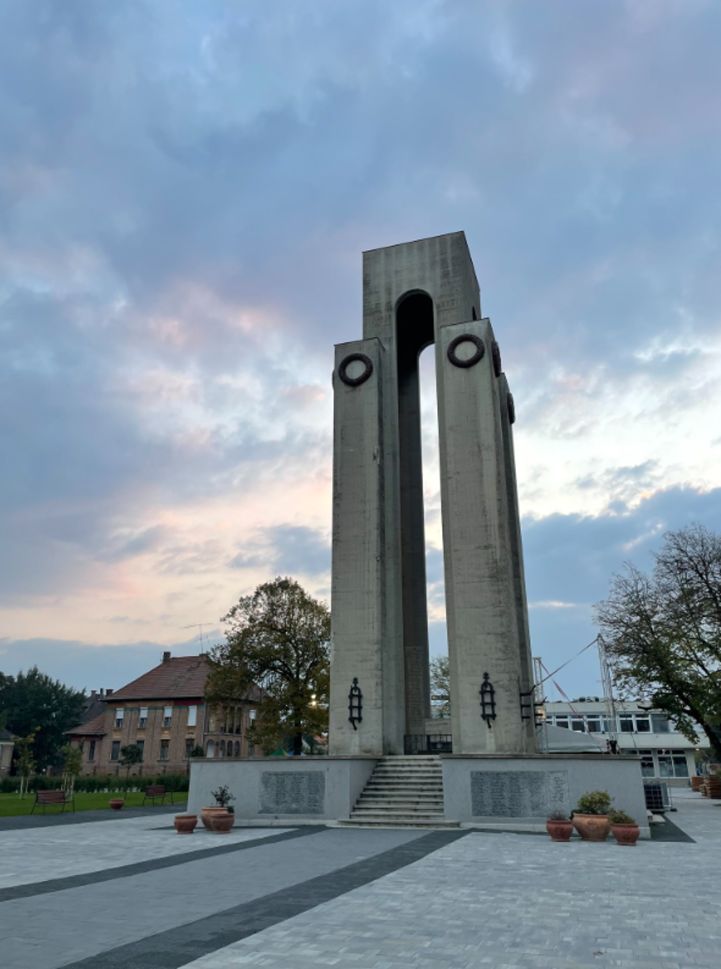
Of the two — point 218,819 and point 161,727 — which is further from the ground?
point 161,727

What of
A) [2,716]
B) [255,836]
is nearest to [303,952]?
[255,836]

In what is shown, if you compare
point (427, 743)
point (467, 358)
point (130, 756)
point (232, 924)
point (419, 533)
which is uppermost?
point (467, 358)

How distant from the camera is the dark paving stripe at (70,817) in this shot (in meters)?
24.8

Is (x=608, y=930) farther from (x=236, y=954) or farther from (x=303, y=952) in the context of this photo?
(x=236, y=954)

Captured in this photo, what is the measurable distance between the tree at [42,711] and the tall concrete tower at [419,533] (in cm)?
7733

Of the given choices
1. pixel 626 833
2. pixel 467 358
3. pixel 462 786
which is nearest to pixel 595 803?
pixel 626 833

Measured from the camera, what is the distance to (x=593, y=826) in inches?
699

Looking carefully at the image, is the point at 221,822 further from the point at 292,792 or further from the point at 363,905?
the point at 363,905

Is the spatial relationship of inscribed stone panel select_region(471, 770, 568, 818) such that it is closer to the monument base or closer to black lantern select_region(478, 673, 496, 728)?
the monument base

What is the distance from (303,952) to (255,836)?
12.9 metres

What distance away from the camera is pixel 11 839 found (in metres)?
20.1

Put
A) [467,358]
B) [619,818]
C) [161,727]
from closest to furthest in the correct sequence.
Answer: [619,818] < [467,358] < [161,727]

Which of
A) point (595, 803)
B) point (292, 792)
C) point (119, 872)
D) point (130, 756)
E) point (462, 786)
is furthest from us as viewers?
point (130, 756)

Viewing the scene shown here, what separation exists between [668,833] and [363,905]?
45.8 ft
